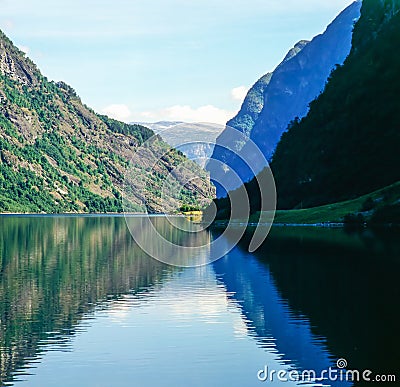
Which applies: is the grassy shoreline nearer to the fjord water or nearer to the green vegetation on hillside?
the green vegetation on hillside

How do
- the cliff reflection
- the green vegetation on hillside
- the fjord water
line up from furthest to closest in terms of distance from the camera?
the green vegetation on hillside < the cliff reflection < the fjord water

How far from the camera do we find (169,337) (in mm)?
44438

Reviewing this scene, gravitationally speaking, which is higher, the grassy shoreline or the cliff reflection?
the grassy shoreline

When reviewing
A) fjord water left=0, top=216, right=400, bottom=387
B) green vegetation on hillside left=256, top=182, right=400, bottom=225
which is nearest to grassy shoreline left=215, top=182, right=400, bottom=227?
green vegetation on hillside left=256, top=182, right=400, bottom=225

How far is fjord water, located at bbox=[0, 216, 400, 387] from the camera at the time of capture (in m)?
36.7

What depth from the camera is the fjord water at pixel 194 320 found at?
36.7m

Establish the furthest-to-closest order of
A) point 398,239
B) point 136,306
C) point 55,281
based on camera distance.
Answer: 1. point 398,239
2. point 55,281
3. point 136,306

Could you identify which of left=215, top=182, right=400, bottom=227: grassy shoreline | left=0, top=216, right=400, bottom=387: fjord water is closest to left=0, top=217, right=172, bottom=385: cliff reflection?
left=0, top=216, right=400, bottom=387: fjord water

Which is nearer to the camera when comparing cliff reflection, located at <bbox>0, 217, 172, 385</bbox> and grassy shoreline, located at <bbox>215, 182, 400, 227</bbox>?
cliff reflection, located at <bbox>0, 217, 172, 385</bbox>

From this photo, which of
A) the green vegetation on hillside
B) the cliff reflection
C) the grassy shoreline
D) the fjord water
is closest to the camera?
the fjord water

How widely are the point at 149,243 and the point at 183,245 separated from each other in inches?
337

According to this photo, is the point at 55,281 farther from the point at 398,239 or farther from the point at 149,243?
the point at 149,243

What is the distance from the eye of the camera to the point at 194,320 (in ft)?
164

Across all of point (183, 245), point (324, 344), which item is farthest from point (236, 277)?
point (183, 245)
